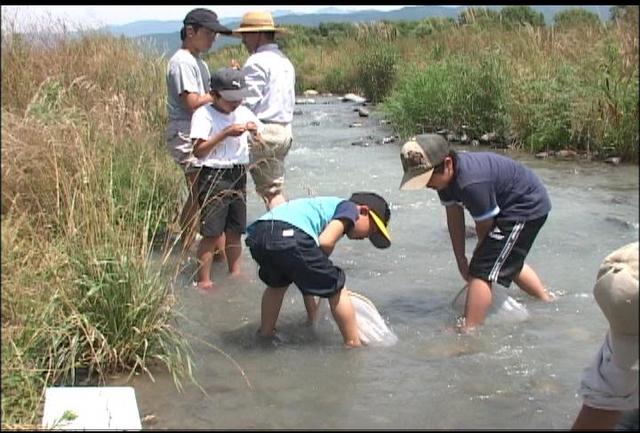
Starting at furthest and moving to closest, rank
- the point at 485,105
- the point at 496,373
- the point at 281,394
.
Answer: the point at 485,105, the point at 496,373, the point at 281,394

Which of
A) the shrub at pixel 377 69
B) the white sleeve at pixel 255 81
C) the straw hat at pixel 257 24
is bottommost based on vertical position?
the shrub at pixel 377 69

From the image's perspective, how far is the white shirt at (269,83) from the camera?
628 centimetres

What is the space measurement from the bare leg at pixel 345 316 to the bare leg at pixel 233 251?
1613 millimetres

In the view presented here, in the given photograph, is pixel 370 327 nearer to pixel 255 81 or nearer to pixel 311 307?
pixel 311 307

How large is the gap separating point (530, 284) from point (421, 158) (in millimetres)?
1379

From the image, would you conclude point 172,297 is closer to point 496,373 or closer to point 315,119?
point 496,373

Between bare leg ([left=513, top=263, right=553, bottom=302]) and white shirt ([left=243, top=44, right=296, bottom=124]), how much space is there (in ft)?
6.87

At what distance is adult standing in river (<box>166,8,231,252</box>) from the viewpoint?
19.6 ft

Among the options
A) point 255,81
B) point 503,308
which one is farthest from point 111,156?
point 503,308

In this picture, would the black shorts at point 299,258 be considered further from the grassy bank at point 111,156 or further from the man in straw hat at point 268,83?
the man in straw hat at point 268,83

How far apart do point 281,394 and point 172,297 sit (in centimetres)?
70

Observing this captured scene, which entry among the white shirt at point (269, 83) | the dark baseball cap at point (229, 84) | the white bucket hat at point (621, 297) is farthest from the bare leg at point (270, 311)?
the white bucket hat at point (621, 297)

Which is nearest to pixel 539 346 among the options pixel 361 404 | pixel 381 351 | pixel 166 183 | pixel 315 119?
pixel 381 351

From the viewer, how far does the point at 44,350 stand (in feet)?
11.9
